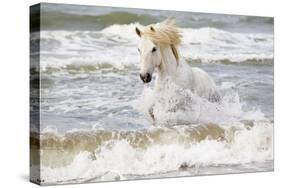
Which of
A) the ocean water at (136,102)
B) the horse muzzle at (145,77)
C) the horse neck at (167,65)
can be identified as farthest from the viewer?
the horse neck at (167,65)

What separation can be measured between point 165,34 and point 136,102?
861mm

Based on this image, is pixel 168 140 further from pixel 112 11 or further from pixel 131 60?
pixel 112 11

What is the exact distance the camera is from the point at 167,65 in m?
8.26

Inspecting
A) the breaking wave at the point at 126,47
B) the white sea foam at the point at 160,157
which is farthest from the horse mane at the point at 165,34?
the white sea foam at the point at 160,157

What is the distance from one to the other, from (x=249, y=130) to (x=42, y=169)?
2.73 metres

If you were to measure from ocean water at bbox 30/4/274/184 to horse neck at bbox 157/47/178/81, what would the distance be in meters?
0.16

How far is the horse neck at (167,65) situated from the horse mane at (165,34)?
57 mm

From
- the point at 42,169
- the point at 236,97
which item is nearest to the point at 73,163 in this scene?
the point at 42,169

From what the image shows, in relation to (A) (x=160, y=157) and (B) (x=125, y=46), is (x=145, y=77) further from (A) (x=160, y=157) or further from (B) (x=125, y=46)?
(A) (x=160, y=157)

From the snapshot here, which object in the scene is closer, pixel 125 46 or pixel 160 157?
pixel 125 46

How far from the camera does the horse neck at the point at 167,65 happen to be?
8.22 m

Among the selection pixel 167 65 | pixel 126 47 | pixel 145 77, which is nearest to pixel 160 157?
pixel 145 77

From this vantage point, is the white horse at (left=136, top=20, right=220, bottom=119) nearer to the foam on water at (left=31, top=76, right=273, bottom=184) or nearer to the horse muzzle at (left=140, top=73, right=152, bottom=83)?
the horse muzzle at (left=140, top=73, right=152, bottom=83)

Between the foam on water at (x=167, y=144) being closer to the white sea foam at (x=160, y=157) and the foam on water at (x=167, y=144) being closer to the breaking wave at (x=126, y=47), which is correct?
the white sea foam at (x=160, y=157)
